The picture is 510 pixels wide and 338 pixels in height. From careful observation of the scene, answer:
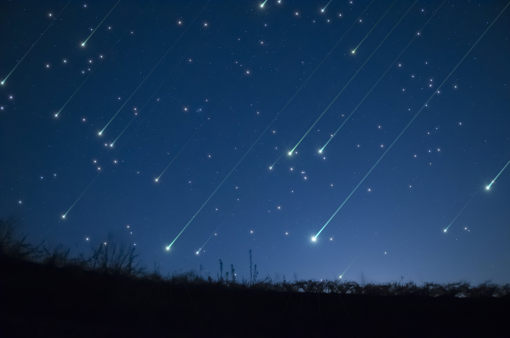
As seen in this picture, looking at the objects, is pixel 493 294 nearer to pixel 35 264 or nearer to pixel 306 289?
pixel 306 289

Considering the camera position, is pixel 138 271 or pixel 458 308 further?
pixel 138 271

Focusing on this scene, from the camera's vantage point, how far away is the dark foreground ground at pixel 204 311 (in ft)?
16.9

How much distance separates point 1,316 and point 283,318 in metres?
4.77

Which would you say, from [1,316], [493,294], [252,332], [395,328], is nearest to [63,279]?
[1,316]

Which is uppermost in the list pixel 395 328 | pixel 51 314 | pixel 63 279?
pixel 63 279

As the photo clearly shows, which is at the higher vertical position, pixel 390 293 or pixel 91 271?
pixel 91 271

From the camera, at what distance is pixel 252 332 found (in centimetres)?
534

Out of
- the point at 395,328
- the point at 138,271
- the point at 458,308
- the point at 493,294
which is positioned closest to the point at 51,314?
the point at 138,271

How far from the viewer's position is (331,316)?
5.90 m

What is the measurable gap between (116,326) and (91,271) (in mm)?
2084

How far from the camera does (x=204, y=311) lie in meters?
5.93

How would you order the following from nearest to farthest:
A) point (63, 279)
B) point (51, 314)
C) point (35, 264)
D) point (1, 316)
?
1. point (1, 316)
2. point (51, 314)
3. point (63, 279)
4. point (35, 264)

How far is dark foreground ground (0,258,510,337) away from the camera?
16.9 feet

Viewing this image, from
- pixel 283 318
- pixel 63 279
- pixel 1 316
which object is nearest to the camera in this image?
pixel 1 316
